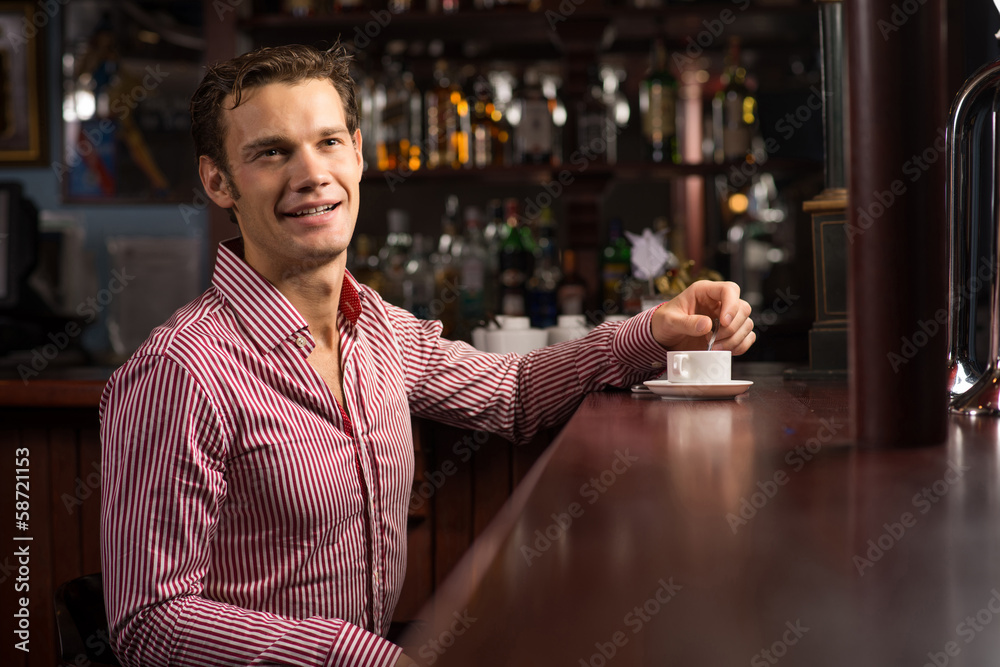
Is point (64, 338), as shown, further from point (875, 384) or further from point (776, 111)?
point (875, 384)

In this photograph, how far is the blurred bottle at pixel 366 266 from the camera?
263 cm

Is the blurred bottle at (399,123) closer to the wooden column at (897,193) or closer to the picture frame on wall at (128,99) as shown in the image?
the picture frame on wall at (128,99)

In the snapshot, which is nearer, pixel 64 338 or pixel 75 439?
pixel 75 439

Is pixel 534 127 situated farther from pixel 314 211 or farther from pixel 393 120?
pixel 314 211

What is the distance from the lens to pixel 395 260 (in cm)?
272

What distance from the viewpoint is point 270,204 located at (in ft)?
3.59

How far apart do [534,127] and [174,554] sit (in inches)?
79.3

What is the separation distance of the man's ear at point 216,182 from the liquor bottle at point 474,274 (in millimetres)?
1334

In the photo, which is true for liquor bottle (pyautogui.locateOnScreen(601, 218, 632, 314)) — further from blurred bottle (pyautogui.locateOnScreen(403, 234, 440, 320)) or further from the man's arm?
the man's arm

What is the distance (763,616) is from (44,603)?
162 centimetres

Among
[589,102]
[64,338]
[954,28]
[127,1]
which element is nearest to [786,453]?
[954,28]

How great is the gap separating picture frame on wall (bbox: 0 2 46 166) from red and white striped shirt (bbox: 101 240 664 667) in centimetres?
271

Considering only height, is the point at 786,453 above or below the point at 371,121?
below

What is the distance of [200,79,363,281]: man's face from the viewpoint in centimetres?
109
